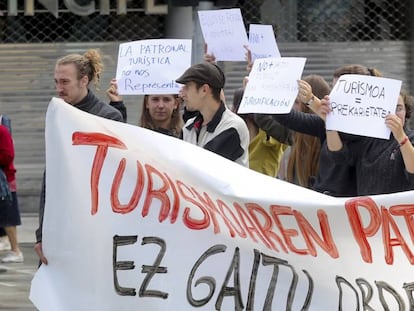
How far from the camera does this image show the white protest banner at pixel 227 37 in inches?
280

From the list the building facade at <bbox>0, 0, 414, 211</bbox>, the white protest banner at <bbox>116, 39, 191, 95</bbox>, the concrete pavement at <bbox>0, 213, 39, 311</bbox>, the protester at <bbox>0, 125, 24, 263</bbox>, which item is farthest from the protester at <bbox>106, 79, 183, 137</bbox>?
the building facade at <bbox>0, 0, 414, 211</bbox>

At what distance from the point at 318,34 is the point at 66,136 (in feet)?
27.5

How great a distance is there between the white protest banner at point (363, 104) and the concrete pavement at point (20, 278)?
337 centimetres

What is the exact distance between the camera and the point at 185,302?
4.96 meters

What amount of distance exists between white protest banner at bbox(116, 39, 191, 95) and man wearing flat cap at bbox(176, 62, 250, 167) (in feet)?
3.49

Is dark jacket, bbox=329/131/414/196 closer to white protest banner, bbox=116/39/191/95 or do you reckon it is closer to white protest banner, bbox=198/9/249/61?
white protest banner, bbox=116/39/191/95

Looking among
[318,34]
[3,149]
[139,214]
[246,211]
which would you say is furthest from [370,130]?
Answer: [318,34]

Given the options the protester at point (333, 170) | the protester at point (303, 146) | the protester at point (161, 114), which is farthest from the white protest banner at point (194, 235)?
the protester at point (303, 146)

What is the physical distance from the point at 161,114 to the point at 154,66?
1.05 feet

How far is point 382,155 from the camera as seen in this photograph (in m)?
5.37

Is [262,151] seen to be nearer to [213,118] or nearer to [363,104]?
[213,118]

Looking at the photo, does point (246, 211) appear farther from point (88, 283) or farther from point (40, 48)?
point (40, 48)

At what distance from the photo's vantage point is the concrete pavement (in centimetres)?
823

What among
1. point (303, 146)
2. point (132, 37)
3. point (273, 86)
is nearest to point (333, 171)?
point (273, 86)
